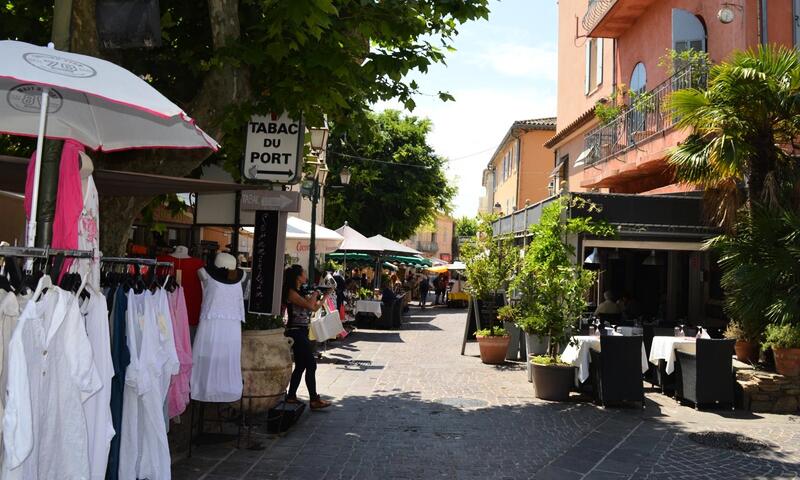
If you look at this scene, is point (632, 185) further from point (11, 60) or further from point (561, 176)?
point (11, 60)

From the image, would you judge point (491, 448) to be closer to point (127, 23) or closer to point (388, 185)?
point (127, 23)

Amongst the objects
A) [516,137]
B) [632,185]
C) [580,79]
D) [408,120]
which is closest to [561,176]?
[580,79]

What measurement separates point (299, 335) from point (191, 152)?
2.54 metres

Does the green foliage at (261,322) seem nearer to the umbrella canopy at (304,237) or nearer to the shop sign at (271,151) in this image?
the shop sign at (271,151)

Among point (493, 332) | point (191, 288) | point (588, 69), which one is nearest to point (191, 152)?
point (191, 288)

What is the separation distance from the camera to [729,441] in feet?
24.0

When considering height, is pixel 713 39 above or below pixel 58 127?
above

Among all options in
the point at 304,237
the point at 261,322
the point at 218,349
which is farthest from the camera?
the point at 304,237

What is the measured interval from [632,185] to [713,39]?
194 inches

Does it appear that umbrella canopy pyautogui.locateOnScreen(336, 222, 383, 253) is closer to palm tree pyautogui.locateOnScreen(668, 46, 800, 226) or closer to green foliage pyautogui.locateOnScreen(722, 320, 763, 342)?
palm tree pyautogui.locateOnScreen(668, 46, 800, 226)

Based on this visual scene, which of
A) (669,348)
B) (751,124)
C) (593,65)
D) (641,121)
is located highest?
(593,65)

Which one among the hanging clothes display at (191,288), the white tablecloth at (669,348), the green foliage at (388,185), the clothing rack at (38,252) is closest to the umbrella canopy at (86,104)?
the clothing rack at (38,252)

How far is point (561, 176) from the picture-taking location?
24.7 m

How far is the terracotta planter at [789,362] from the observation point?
9102mm
